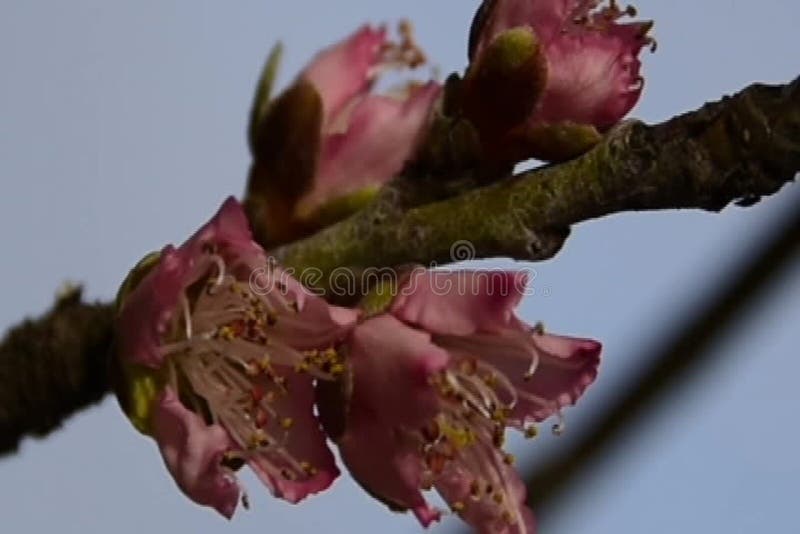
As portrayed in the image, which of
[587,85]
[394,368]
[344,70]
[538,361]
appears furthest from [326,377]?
[344,70]

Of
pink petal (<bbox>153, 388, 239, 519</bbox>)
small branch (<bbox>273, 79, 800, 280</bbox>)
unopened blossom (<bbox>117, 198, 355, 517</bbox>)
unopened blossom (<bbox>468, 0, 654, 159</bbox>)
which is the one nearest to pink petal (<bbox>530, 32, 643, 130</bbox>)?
unopened blossom (<bbox>468, 0, 654, 159</bbox>)

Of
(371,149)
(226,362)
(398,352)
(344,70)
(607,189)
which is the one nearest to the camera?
(607,189)

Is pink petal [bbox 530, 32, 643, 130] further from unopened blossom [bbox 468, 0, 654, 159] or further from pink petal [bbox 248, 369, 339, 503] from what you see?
pink petal [bbox 248, 369, 339, 503]

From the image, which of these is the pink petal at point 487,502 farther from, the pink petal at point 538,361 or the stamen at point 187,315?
the stamen at point 187,315

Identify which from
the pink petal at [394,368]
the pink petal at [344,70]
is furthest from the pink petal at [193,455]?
the pink petal at [344,70]

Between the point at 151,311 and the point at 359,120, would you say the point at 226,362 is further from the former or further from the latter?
the point at 359,120

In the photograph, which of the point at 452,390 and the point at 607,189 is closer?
the point at 607,189
